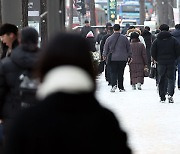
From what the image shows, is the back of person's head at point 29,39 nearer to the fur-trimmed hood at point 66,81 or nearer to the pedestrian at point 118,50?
the fur-trimmed hood at point 66,81

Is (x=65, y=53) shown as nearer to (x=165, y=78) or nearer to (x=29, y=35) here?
(x=29, y=35)

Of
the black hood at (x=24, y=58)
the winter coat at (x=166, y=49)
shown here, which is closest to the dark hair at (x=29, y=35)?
the black hood at (x=24, y=58)

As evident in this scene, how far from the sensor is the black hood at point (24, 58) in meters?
5.76

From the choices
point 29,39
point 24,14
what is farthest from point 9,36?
point 24,14

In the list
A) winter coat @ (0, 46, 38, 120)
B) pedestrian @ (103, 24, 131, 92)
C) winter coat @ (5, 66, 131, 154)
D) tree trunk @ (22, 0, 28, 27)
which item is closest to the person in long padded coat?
winter coat @ (5, 66, 131, 154)

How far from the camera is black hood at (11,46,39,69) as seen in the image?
576cm

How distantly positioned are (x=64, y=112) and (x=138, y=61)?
15374 mm

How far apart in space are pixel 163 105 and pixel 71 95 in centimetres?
1175

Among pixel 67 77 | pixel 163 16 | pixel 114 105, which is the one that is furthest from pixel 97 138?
pixel 163 16

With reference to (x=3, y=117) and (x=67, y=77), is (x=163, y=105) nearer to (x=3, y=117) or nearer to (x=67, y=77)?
(x=3, y=117)

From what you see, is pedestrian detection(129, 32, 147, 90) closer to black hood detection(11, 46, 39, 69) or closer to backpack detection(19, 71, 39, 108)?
black hood detection(11, 46, 39, 69)

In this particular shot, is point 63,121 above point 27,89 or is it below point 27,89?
above

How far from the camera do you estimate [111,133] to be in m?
3.28

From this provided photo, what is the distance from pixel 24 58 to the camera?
5.77 metres
